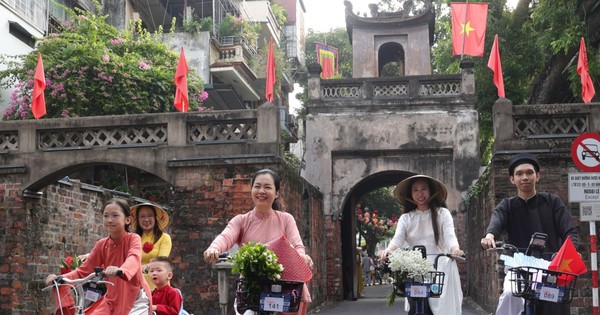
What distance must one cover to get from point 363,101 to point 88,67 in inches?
270

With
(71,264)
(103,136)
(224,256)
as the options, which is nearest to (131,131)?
(103,136)

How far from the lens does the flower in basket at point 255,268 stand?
449cm

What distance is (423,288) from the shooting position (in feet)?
17.3

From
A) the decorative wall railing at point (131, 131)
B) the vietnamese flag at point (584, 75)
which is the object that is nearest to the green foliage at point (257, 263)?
the decorative wall railing at point (131, 131)

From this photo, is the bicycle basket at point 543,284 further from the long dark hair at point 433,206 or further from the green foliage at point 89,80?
the green foliage at point 89,80

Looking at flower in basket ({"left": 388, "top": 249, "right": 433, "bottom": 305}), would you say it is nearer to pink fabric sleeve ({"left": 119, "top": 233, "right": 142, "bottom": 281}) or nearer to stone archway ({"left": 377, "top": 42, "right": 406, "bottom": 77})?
pink fabric sleeve ({"left": 119, "top": 233, "right": 142, "bottom": 281})

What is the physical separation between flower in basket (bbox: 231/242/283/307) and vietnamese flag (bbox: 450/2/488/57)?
53.7 feet

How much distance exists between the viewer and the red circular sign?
9336 millimetres

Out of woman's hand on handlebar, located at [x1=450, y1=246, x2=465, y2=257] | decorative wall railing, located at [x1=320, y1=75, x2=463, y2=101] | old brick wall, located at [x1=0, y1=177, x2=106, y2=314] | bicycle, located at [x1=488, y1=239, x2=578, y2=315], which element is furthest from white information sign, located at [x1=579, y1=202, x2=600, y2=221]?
decorative wall railing, located at [x1=320, y1=75, x2=463, y2=101]

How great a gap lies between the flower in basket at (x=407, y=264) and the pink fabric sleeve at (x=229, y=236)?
108 centimetres

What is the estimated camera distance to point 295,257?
4703 millimetres

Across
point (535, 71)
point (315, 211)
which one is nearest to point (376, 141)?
point (315, 211)

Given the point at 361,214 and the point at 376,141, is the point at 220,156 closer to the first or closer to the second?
the point at 376,141

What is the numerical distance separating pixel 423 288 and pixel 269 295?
1.28m
